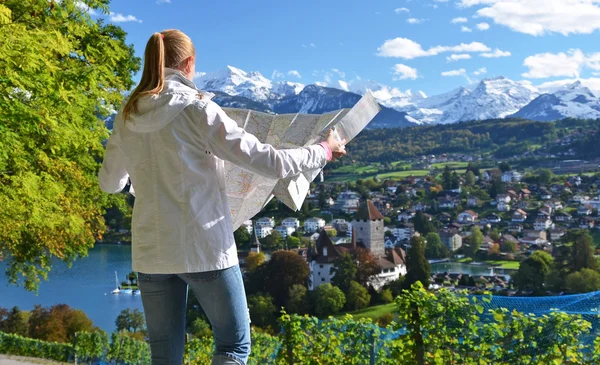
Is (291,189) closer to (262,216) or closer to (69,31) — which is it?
(69,31)

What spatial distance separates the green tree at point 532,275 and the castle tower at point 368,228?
54.7 ft

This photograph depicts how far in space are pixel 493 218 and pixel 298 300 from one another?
125ft

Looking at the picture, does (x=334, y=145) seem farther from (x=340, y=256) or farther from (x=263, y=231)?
(x=263, y=231)

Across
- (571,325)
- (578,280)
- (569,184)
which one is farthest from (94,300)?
(569,184)

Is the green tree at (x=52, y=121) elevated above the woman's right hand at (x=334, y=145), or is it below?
above

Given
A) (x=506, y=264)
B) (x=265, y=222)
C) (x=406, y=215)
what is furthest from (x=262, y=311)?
(x=406, y=215)

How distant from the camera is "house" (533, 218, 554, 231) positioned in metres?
→ 64.0

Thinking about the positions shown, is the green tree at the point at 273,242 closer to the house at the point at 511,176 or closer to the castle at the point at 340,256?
the castle at the point at 340,256

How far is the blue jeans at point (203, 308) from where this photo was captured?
1.26 metres

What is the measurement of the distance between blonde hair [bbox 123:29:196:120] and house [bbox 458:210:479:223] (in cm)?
7121

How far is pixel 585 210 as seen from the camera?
68.0m

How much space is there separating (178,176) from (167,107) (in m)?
0.14

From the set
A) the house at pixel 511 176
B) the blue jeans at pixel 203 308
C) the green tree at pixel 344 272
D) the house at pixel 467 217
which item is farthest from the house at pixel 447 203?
the blue jeans at pixel 203 308

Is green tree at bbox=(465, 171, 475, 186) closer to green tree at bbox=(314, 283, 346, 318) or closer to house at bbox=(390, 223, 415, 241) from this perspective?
house at bbox=(390, 223, 415, 241)
